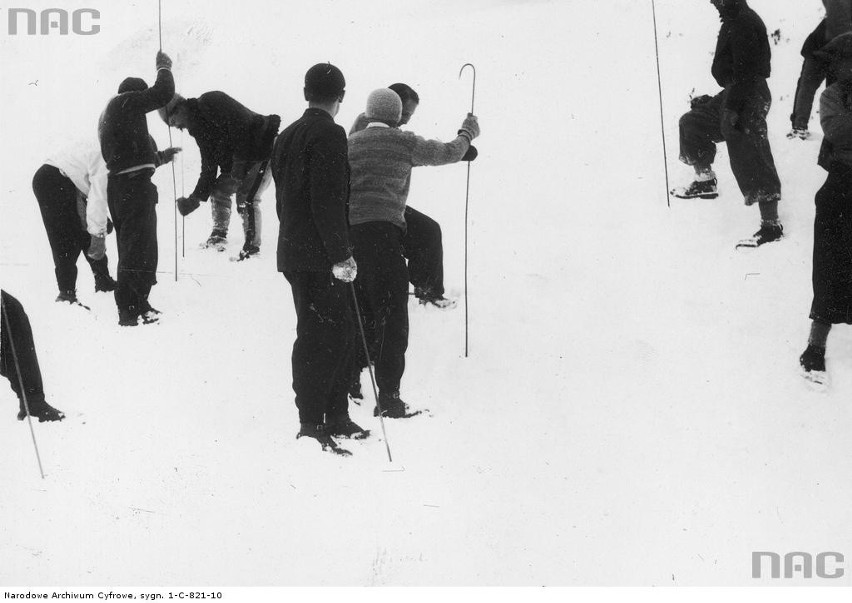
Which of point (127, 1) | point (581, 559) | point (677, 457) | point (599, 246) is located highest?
point (127, 1)

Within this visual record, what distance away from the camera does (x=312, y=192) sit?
3516mm

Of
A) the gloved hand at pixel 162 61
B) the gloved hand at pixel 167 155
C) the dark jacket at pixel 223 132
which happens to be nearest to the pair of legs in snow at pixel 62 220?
the gloved hand at pixel 167 155

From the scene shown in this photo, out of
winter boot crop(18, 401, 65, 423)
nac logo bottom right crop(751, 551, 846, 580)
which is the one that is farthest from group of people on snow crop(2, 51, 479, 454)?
nac logo bottom right crop(751, 551, 846, 580)

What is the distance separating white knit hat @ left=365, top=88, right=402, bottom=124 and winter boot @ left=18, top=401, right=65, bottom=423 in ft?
7.64

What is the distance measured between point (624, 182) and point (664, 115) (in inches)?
39.0

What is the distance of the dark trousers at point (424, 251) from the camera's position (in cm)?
489

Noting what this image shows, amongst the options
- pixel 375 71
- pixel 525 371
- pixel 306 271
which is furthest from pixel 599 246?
pixel 375 71

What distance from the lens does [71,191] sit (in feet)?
17.1

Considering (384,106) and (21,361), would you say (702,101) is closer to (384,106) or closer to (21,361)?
(384,106)

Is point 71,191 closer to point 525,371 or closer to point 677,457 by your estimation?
point 525,371

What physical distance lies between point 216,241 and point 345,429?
2850 mm

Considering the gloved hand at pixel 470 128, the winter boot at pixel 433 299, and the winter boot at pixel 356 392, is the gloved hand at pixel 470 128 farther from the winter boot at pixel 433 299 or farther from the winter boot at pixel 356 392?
the winter boot at pixel 356 392

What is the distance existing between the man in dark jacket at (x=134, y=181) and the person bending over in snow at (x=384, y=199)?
1.78 m

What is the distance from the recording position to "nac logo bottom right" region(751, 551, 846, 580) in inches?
132
